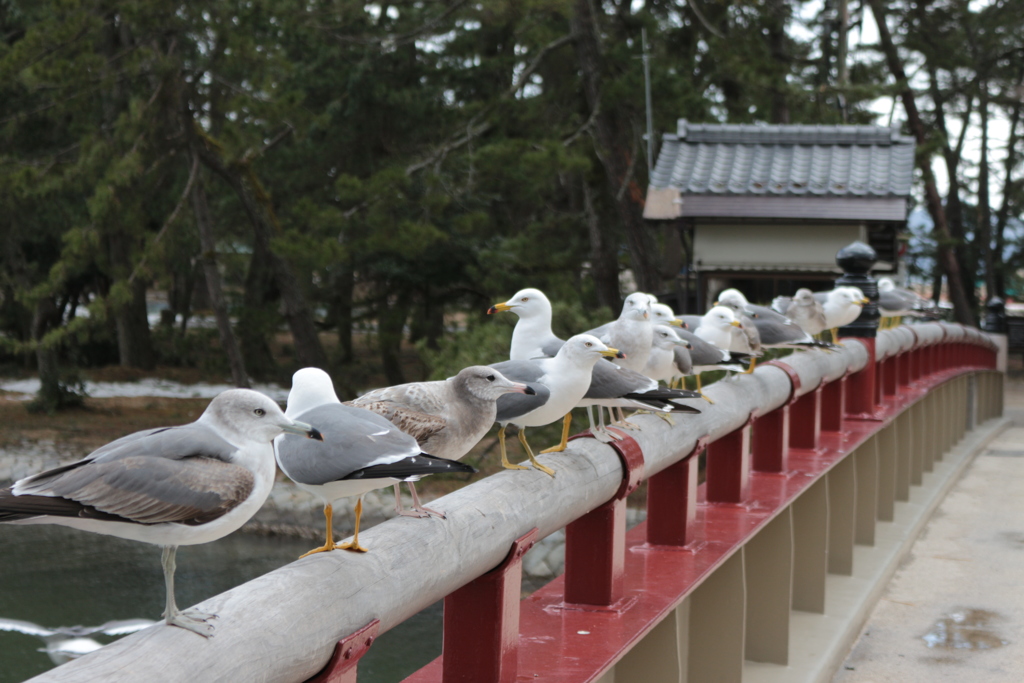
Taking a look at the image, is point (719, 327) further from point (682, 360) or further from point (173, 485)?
point (173, 485)

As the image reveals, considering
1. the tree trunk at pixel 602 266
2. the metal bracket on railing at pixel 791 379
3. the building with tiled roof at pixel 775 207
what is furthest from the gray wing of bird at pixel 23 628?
the metal bracket on railing at pixel 791 379

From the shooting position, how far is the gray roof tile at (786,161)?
9844 mm

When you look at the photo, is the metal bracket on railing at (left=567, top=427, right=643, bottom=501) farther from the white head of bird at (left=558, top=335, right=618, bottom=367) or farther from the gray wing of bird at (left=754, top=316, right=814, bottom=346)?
the gray wing of bird at (left=754, top=316, right=814, bottom=346)

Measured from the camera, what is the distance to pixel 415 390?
2.01 metres

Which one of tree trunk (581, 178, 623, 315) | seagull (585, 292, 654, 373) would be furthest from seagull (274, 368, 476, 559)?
tree trunk (581, 178, 623, 315)

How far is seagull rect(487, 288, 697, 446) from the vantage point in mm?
2584

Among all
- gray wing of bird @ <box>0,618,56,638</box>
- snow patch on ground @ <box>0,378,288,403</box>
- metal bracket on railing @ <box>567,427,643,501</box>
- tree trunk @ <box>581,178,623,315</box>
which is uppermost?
tree trunk @ <box>581,178,623,315</box>

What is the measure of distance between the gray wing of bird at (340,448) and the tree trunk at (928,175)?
15.4m

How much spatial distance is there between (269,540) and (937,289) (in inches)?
814

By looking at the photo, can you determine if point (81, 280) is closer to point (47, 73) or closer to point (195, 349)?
point (195, 349)

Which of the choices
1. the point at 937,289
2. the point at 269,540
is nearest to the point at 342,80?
the point at 269,540

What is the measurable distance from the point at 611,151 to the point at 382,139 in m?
6.52

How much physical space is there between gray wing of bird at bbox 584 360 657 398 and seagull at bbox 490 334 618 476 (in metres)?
0.22

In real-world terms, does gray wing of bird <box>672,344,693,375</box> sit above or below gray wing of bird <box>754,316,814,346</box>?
below
